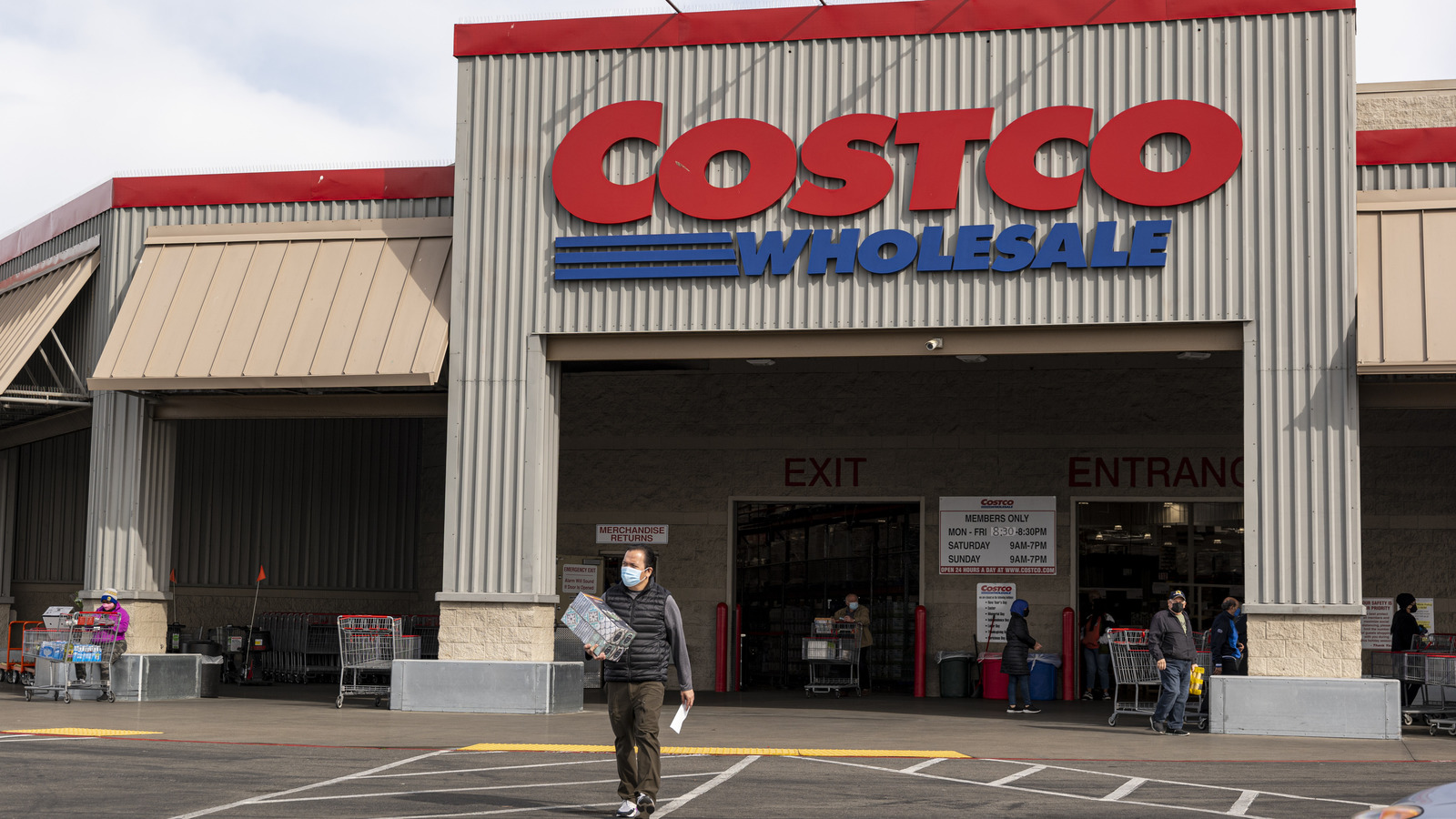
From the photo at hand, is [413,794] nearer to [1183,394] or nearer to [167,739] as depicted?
[167,739]

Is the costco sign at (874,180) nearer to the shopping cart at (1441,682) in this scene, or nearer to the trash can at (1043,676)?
the shopping cart at (1441,682)

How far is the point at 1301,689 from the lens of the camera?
52.0 feet

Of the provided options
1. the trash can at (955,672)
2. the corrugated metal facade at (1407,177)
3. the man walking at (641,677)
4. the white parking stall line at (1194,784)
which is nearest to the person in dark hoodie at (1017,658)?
the trash can at (955,672)

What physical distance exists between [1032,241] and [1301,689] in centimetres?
592

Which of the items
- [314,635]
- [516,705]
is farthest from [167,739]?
[314,635]

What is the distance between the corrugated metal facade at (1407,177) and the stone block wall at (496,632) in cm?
1127

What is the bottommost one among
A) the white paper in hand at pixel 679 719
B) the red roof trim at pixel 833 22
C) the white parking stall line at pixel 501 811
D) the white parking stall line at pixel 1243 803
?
the white parking stall line at pixel 501 811

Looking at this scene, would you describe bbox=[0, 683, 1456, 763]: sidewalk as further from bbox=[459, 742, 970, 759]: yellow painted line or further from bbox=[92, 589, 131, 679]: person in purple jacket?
bbox=[92, 589, 131, 679]: person in purple jacket

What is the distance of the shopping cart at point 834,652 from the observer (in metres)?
22.6

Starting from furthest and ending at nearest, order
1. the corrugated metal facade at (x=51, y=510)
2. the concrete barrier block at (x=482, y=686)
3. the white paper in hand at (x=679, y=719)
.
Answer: the corrugated metal facade at (x=51, y=510), the concrete barrier block at (x=482, y=686), the white paper in hand at (x=679, y=719)

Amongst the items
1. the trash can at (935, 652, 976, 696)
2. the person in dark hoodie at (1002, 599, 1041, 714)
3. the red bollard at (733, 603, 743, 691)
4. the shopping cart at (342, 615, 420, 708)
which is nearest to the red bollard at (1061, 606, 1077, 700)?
the trash can at (935, 652, 976, 696)

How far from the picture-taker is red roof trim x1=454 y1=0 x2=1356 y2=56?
669 inches

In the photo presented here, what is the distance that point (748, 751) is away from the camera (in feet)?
45.3

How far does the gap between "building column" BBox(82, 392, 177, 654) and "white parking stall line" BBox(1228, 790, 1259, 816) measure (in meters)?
14.9
